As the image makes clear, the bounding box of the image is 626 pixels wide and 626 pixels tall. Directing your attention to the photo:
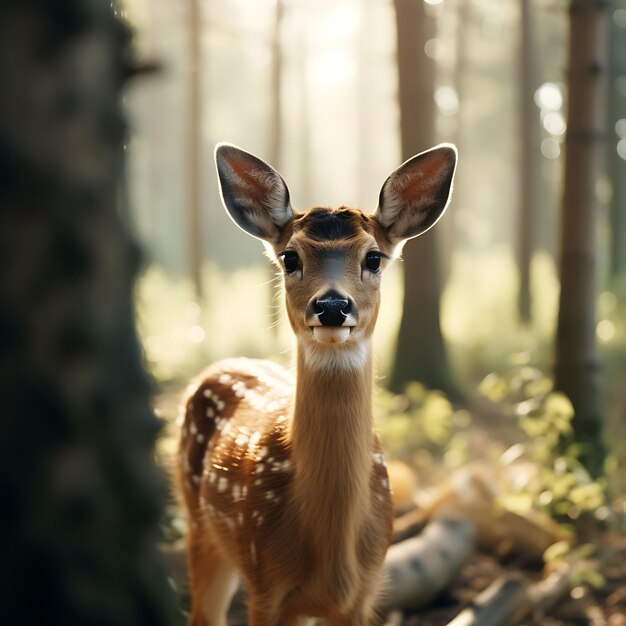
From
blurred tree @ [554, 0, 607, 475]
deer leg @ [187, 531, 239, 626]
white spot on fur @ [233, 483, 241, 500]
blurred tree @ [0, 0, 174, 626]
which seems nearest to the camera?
blurred tree @ [0, 0, 174, 626]

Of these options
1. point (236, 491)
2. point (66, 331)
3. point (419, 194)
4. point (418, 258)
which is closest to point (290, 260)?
point (419, 194)

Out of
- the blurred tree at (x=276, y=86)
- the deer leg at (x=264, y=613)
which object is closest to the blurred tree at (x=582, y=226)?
the deer leg at (x=264, y=613)

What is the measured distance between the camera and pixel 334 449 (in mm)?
3576

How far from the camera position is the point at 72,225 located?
2424 mm

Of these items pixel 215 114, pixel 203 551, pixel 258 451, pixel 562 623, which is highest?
pixel 215 114

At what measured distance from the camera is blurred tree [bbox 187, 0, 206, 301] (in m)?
17.9

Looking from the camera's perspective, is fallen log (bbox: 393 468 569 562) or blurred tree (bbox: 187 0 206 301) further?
blurred tree (bbox: 187 0 206 301)

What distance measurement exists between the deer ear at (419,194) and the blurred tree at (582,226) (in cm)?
351

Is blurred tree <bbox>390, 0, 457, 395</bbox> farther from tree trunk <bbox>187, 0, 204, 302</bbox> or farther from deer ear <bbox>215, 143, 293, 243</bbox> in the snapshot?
tree trunk <bbox>187, 0, 204, 302</bbox>

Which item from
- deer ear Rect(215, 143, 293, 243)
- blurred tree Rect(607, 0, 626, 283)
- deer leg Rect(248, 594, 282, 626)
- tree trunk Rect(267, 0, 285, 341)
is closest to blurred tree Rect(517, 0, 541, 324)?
blurred tree Rect(607, 0, 626, 283)

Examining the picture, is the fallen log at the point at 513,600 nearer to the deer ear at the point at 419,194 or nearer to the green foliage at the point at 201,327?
the deer ear at the point at 419,194

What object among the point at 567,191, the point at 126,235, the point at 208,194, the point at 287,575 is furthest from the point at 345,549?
the point at 208,194

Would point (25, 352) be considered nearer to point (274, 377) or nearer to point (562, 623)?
point (274, 377)

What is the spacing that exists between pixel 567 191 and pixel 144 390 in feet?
17.6
